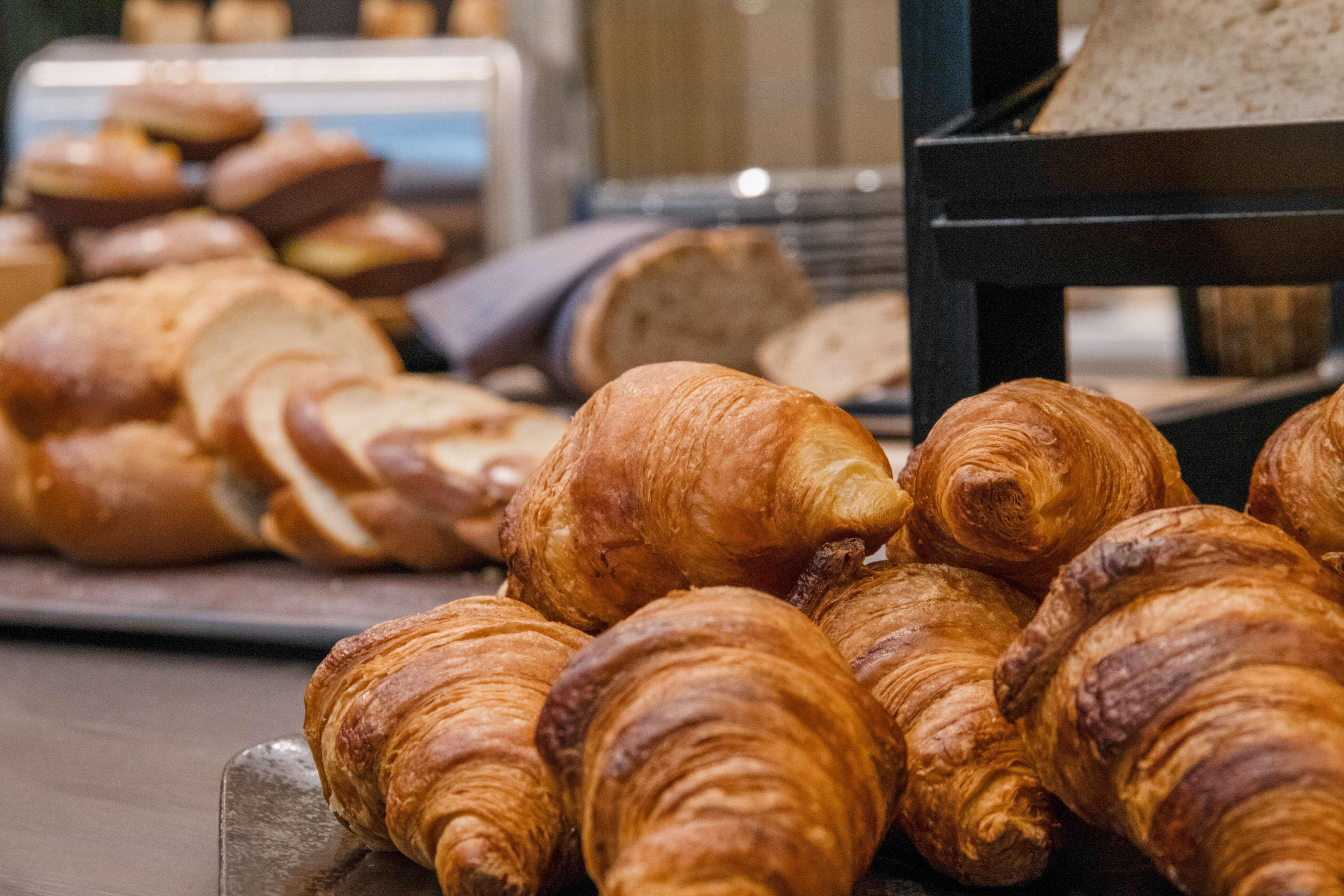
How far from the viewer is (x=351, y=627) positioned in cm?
128

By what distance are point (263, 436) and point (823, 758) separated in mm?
1274

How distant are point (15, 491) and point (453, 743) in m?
1.31

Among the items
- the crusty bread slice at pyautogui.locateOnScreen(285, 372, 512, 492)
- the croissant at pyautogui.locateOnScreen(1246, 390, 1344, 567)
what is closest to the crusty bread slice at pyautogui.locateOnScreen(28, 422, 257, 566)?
the crusty bread slice at pyautogui.locateOnScreen(285, 372, 512, 492)

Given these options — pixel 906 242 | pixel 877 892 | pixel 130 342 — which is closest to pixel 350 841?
pixel 877 892

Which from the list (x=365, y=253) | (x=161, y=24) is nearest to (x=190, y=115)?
(x=365, y=253)

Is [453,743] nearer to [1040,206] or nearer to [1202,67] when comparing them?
[1040,206]

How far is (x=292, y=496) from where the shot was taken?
160 cm

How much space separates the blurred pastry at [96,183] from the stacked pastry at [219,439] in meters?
0.92

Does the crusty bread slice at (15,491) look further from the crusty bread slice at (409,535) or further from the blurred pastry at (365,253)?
the blurred pastry at (365,253)

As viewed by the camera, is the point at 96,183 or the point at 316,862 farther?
the point at 96,183

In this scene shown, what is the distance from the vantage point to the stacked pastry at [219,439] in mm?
1573

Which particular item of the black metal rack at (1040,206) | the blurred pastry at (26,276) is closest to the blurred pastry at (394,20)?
the blurred pastry at (26,276)

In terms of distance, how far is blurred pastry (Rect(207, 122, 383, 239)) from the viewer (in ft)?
8.74

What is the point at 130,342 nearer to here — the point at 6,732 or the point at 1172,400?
the point at 6,732
